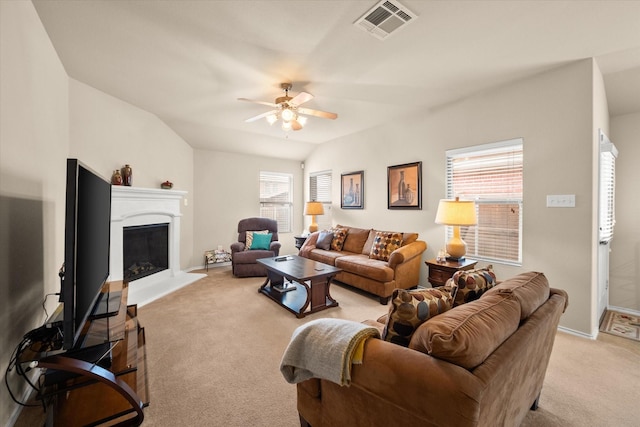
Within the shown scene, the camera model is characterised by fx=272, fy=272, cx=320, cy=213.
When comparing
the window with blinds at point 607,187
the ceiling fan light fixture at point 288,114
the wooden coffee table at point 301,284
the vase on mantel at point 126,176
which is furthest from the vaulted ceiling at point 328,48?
the wooden coffee table at point 301,284

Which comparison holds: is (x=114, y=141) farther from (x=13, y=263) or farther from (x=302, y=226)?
(x=302, y=226)

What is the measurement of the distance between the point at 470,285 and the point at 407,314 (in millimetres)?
559

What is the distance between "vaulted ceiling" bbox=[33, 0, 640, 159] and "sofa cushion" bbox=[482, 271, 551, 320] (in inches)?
74.4

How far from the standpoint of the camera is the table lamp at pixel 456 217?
10.3 ft

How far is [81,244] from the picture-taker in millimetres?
1301

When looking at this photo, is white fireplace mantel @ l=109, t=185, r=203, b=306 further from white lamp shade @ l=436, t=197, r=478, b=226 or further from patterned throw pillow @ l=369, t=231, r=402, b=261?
white lamp shade @ l=436, t=197, r=478, b=226

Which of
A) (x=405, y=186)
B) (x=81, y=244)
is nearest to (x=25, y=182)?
(x=81, y=244)

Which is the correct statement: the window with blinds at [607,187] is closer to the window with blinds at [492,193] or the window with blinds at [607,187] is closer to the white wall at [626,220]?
the white wall at [626,220]

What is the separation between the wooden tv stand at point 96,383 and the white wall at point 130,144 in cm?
257

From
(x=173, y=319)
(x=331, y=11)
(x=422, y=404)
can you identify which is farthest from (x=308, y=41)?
(x=173, y=319)

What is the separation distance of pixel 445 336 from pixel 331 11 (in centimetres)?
222

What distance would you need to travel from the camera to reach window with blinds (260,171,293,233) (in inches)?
252

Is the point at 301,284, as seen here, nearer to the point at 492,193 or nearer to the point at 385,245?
the point at 385,245

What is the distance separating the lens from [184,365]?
7.23ft
